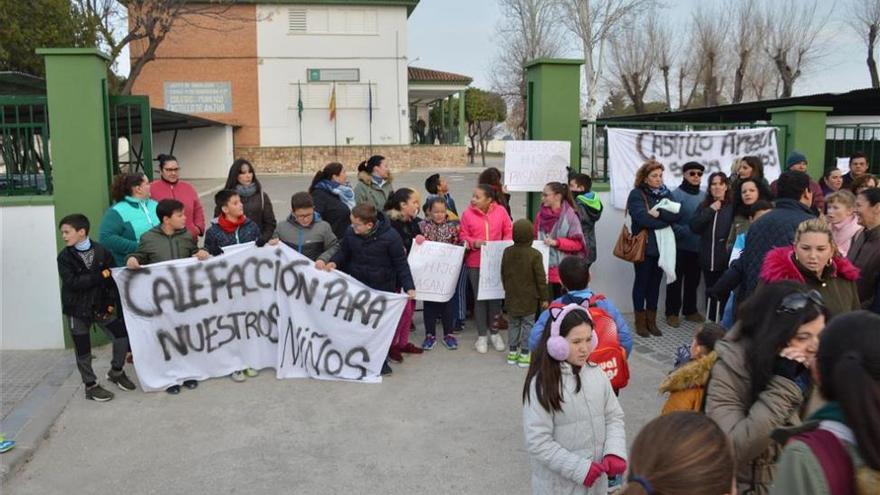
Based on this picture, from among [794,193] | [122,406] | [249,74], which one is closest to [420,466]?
[122,406]

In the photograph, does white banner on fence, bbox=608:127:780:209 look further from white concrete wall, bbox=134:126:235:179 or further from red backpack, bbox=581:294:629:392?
white concrete wall, bbox=134:126:235:179

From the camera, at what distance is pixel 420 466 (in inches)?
197

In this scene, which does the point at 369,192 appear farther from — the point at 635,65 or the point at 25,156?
the point at 635,65

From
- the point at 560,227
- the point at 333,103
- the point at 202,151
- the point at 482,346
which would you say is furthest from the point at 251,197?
the point at 333,103

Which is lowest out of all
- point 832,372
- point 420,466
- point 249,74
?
point 420,466

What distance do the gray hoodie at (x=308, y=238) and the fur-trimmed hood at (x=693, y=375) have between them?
175 inches

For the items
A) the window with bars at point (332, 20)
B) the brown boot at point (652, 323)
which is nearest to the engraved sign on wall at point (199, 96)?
the window with bars at point (332, 20)

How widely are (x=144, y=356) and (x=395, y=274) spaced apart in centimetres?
233

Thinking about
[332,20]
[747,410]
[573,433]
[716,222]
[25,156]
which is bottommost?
[573,433]

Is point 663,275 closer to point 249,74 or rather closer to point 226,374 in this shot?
point 226,374

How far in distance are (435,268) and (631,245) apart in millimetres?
2236

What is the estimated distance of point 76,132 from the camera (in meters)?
7.46

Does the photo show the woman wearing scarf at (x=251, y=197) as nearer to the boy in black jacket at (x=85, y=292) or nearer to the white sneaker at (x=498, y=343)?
the boy in black jacket at (x=85, y=292)

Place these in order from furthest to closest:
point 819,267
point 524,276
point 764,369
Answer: point 524,276
point 819,267
point 764,369
